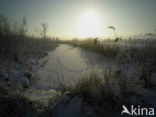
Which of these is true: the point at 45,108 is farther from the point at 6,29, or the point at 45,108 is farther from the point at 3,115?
the point at 6,29

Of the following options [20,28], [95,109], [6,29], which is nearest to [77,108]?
[95,109]

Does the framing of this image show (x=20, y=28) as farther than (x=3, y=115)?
Yes

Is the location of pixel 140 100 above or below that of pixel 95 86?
below

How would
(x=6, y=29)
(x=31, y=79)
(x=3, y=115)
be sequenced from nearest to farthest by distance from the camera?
(x=3, y=115)
(x=31, y=79)
(x=6, y=29)

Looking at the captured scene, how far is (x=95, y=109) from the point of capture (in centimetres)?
122

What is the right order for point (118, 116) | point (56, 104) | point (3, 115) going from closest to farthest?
point (118, 116), point (3, 115), point (56, 104)

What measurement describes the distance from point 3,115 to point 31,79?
1.18 meters

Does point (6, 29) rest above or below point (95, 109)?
above

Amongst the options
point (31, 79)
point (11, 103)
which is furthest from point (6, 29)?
point (11, 103)

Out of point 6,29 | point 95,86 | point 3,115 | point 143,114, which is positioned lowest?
point 3,115

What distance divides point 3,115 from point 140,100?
5.93 feet

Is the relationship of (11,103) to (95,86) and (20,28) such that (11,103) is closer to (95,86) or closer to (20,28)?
(95,86)

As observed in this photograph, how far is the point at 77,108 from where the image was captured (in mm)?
1264

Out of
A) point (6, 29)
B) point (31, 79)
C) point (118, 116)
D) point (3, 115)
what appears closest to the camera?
point (118, 116)
